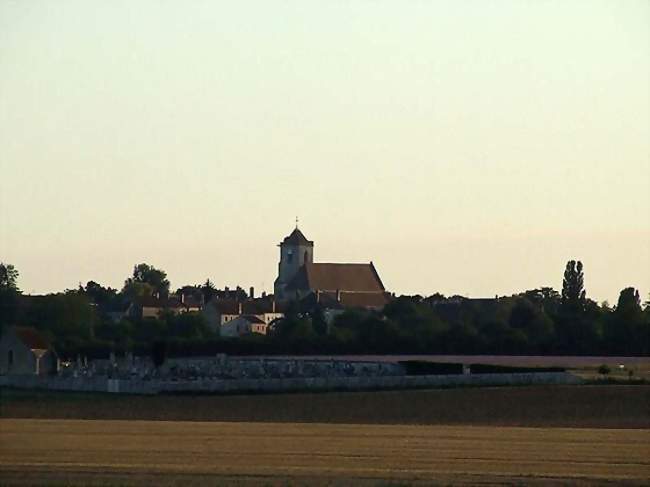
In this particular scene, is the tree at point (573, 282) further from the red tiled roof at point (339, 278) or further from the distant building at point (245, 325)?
the red tiled roof at point (339, 278)

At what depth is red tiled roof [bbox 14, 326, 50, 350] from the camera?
84.3 metres

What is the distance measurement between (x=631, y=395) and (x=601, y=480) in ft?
103

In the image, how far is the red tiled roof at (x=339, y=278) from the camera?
606 ft

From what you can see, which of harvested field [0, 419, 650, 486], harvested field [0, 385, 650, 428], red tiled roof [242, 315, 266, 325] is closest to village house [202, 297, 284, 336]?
red tiled roof [242, 315, 266, 325]

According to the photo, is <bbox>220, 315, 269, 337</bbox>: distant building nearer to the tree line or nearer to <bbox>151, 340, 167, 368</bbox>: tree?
the tree line

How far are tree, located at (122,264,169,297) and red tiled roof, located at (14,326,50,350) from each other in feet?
285

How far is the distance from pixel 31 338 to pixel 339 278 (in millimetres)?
102026

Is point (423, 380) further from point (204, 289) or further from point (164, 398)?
point (204, 289)

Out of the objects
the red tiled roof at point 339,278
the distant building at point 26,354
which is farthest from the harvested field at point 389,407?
the red tiled roof at point 339,278

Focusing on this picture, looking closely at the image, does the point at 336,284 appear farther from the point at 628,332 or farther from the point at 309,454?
the point at 309,454

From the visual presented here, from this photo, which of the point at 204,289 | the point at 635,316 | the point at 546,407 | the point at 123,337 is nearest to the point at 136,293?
the point at 204,289

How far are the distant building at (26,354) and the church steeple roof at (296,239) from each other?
109787 millimetres

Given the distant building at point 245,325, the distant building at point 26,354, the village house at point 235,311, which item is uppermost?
the village house at point 235,311

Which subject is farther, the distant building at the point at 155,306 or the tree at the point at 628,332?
the distant building at the point at 155,306
